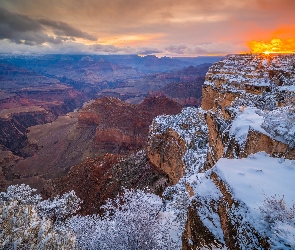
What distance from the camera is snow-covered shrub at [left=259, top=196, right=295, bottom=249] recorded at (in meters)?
4.51

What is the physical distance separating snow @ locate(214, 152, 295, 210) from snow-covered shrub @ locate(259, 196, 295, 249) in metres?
0.29

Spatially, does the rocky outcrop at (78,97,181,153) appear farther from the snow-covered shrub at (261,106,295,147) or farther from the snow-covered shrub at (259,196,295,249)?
the snow-covered shrub at (259,196,295,249)

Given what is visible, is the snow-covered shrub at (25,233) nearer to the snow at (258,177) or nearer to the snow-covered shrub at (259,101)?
the snow at (258,177)

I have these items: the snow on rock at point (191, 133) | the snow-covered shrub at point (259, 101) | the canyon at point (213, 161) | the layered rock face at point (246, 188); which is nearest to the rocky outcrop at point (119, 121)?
the canyon at point (213, 161)

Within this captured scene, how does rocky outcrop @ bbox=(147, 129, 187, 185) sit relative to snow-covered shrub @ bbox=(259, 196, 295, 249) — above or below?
below

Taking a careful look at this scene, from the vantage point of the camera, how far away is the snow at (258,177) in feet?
19.0

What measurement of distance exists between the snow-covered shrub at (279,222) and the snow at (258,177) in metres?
0.29

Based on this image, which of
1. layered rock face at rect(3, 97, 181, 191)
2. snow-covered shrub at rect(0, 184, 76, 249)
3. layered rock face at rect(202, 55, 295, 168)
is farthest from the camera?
layered rock face at rect(3, 97, 181, 191)

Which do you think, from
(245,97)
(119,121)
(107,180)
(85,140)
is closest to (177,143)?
(245,97)

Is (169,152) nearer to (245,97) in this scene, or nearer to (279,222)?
(245,97)

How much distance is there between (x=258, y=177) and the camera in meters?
6.59

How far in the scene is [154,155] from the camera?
3300 centimetres

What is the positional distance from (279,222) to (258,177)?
189 cm

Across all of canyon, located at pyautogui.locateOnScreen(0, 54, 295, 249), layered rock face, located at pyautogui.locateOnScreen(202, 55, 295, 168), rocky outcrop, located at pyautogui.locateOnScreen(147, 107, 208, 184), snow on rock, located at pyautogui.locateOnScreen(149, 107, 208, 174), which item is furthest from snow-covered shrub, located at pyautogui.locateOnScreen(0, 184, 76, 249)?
rocky outcrop, located at pyautogui.locateOnScreen(147, 107, 208, 184)
